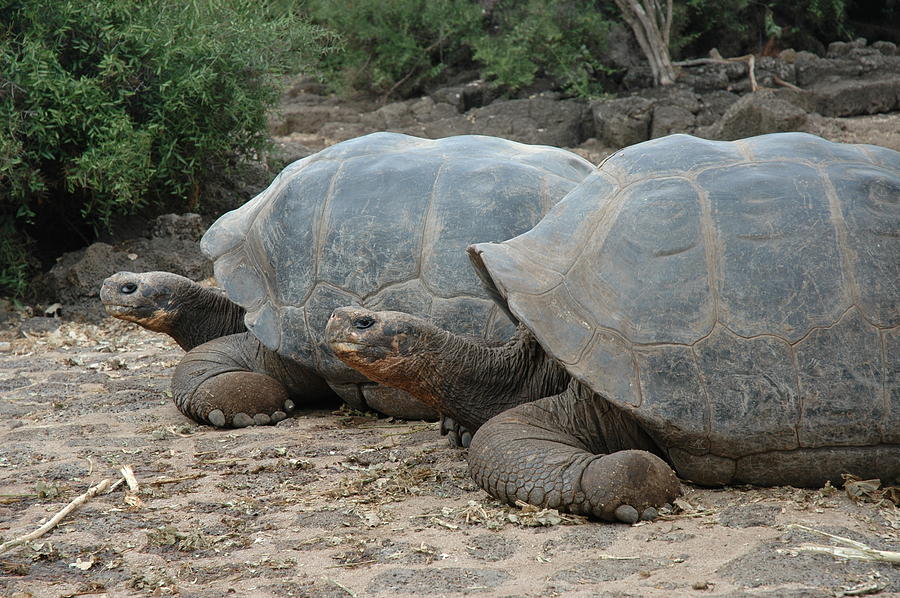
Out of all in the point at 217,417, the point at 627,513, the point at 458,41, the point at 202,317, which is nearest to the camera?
the point at 627,513

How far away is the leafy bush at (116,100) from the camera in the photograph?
6.55 meters

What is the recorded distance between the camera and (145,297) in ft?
14.7

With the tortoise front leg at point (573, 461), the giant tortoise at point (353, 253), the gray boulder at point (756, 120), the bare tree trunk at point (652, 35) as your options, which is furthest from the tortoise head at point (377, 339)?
the bare tree trunk at point (652, 35)

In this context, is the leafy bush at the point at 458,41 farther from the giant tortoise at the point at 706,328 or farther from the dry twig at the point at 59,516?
the dry twig at the point at 59,516

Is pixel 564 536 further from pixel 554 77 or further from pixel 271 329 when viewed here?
pixel 554 77

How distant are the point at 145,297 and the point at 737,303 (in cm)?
283

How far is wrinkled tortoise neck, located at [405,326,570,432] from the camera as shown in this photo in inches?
124

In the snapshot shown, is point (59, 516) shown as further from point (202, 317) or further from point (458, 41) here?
point (458, 41)

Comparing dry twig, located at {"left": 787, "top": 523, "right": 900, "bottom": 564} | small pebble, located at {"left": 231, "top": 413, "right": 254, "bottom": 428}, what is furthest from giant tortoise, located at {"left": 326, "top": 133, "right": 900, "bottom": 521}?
small pebble, located at {"left": 231, "top": 413, "right": 254, "bottom": 428}

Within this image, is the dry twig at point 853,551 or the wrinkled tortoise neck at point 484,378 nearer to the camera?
the dry twig at point 853,551

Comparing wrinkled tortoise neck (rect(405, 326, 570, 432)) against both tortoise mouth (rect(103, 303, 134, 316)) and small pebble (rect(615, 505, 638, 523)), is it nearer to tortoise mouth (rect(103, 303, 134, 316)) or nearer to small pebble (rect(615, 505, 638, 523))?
small pebble (rect(615, 505, 638, 523))

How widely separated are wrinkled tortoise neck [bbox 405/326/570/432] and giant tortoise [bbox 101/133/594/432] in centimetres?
34

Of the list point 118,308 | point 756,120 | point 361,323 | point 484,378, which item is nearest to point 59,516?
point 361,323

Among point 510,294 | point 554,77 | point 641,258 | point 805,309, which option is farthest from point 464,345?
point 554,77
